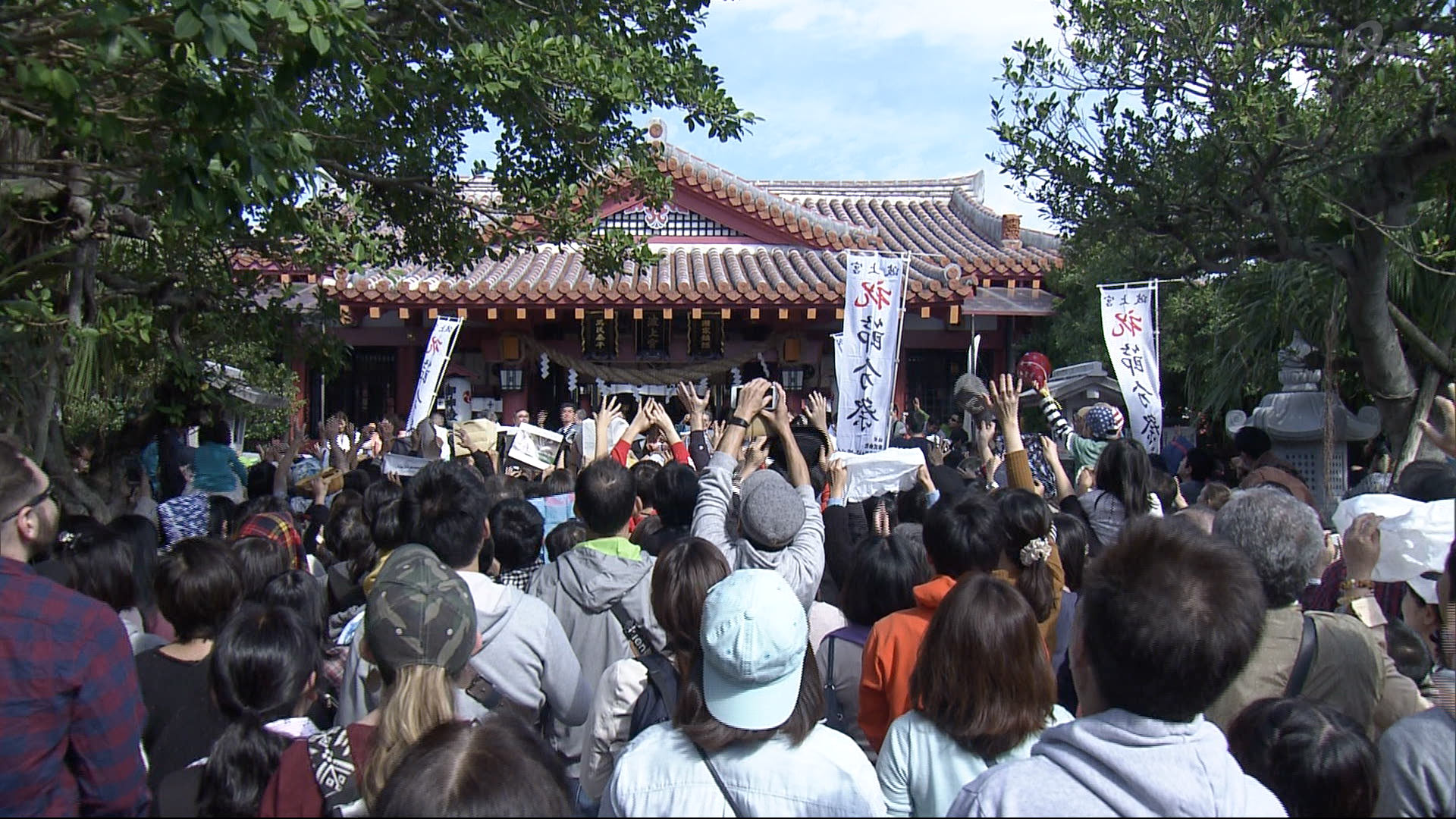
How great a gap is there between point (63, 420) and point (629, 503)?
21.6 ft

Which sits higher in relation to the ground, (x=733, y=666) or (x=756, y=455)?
(x=756, y=455)

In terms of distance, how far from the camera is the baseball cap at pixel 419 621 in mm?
2336

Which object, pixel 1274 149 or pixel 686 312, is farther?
pixel 686 312

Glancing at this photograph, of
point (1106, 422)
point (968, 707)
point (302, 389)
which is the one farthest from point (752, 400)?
point (302, 389)

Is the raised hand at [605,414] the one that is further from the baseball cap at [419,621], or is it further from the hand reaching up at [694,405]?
the baseball cap at [419,621]

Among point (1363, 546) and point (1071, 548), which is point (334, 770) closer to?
point (1071, 548)

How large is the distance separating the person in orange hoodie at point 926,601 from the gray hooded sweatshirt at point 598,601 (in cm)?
76

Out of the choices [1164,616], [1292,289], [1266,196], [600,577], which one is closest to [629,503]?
[600,577]

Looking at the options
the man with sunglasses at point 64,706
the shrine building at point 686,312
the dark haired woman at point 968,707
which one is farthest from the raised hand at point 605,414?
the shrine building at point 686,312

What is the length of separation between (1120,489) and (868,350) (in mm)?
2518

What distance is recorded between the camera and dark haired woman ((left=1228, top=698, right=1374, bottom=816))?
6.88ft

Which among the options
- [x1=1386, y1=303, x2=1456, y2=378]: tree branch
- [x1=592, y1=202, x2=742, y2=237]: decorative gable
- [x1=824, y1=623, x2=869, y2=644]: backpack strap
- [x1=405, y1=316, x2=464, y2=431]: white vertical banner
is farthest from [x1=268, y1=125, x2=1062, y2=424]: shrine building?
[x1=824, y1=623, x2=869, y2=644]: backpack strap

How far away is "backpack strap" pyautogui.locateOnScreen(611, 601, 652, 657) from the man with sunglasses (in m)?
1.29

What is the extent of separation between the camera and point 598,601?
11.1ft
